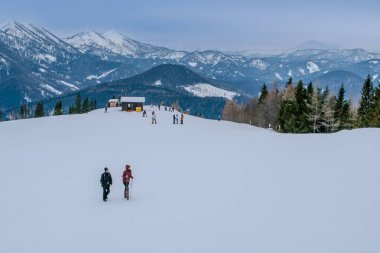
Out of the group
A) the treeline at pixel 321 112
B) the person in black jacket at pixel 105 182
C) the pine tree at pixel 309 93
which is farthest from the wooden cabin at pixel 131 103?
the person in black jacket at pixel 105 182

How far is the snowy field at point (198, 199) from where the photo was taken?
1442cm

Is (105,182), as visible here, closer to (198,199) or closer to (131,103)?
(198,199)

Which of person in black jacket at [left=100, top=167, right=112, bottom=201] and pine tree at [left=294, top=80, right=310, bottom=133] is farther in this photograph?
pine tree at [left=294, top=80, right=310, bottom=133]

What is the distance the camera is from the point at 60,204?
19.0 meters

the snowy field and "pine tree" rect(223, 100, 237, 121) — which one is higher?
"pine tree" rect(223, 100, 237, 121)

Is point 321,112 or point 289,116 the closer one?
point 321,112

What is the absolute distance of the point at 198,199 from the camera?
65.0ft

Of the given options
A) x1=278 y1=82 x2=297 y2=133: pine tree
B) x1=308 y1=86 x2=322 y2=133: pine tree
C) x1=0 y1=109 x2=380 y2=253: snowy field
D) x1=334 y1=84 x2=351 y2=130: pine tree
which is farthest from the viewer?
x1=334 y1=84 x2=351 y2=130: pine tree

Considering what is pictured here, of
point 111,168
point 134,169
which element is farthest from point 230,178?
point 111,168

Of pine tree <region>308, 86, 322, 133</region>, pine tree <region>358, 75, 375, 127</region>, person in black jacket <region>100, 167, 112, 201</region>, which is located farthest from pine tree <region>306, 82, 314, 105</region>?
person in black jacket <region>100, 167, 112, 201</region>

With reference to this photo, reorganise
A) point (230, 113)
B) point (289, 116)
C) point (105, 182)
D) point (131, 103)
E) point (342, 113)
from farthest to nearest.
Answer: point (230, 113) < point (131, 103) < point (342, 113) < point (289, 116) < point (105, 182)

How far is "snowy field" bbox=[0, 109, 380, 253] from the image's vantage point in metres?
14.4

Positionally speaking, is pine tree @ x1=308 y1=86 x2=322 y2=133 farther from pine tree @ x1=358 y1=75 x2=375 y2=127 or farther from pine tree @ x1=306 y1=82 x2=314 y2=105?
pine tree @ x1=358 y1=75 x2=375 y2=127

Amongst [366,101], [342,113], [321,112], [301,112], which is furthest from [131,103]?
[366,101]
